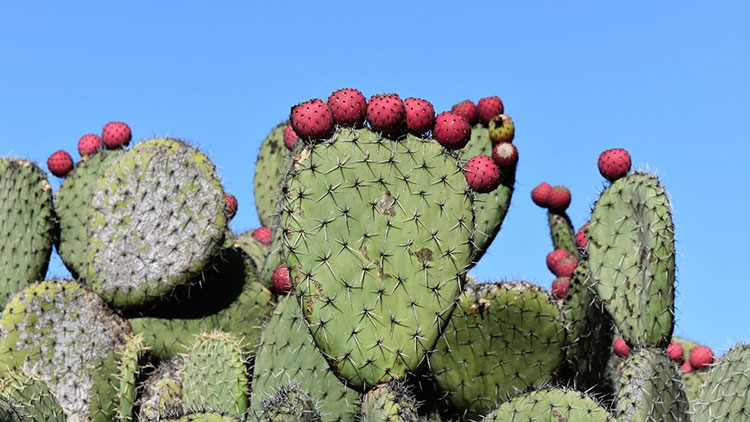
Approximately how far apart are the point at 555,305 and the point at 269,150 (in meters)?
2.62

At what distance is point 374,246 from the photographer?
410cm

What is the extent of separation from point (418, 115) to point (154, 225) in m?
2.29

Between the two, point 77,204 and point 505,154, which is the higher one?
point 505,154

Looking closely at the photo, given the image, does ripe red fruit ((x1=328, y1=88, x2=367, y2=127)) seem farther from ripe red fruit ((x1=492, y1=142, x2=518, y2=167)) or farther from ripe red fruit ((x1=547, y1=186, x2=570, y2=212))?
ripe red fruit ((x1=547, y1=186, x2=570, y2=212))

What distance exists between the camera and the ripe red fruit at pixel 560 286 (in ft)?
20.6

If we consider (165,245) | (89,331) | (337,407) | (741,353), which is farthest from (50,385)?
(741,353)

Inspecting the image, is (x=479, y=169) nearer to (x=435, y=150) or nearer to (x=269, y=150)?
(x=435, y=150)

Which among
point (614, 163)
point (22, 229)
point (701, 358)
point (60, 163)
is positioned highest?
point (614, 163)

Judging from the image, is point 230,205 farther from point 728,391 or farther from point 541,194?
point 728,391

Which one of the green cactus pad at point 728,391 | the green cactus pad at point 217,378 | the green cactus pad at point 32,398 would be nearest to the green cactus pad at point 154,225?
the green cactus pad at point 217,378

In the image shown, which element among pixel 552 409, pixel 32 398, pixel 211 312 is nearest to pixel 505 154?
pixel 211 312

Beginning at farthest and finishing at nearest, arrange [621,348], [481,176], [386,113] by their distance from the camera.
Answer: [621,348] < [481,176] < [386,113]

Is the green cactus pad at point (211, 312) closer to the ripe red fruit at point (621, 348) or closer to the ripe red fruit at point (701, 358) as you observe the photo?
the ripe red fruit at point (621, 348)

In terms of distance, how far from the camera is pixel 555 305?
5.50 metres
